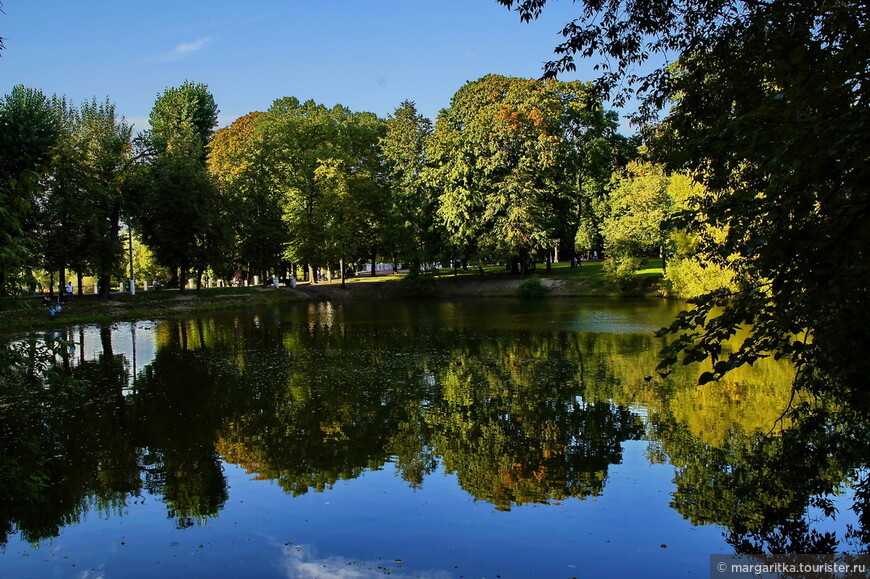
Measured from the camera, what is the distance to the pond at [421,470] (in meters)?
8.48

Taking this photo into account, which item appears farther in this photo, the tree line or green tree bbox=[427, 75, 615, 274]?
Result: green tree bbox=[427, 75, 615, 274]

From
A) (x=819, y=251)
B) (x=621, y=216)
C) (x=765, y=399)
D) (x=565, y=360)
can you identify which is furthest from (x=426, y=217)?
(x=819, y=251)

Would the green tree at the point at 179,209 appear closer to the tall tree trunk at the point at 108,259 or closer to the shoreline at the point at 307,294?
the tall tree trunk at the point at 108,259

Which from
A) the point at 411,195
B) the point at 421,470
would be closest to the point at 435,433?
the point at 421,470

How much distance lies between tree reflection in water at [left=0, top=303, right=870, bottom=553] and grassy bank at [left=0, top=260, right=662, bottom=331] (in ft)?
71.0

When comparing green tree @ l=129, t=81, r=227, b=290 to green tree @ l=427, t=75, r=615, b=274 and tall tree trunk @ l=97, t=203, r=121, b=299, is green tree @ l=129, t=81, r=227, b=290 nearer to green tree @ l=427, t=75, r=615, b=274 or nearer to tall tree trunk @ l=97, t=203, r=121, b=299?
tall tree trunk @ l=97, t=203, r=121, b=299

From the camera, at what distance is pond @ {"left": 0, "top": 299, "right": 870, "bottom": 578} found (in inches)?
334

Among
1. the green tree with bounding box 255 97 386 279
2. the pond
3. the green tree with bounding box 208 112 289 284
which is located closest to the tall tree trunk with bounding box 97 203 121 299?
the green tree with bounding box 208 112 289 284

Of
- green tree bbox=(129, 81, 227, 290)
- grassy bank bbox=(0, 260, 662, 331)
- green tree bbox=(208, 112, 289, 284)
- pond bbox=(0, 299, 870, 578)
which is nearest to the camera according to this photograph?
pond bbox=(0, 299, 870, 578)

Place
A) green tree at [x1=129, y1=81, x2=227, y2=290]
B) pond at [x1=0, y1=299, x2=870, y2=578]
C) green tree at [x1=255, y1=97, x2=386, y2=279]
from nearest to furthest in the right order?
pond at [x1=0, y1=299, x2=870, y2=578], green tree at [x1=129, y1=81, x2=227, y2=290], green tree at [x1=255, y1=97, x2=386, y2=279]

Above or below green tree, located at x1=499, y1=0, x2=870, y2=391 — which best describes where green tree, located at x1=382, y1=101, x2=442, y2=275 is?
above

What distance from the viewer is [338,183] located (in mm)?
62938

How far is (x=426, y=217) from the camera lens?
64.2 meters

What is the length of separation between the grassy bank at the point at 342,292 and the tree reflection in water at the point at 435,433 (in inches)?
852
